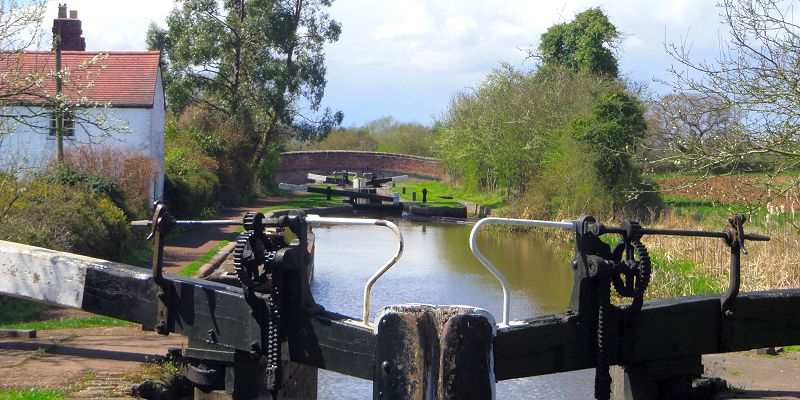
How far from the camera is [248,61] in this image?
36.3 meters

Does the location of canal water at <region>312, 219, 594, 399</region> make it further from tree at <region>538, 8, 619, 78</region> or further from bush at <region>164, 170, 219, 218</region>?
tree at <region>538, 8, 619, 78</region>

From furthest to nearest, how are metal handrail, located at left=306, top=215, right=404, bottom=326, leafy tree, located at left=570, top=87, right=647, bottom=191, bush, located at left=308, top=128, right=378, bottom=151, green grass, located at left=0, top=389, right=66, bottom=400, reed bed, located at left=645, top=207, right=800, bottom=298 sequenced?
bush, located at left=308, top=128, right=378, bottom=151 → leafy tree, located at left=570, top=87, right=647, bottom=191 → reed bed, located at left=645, top=207, right=800, bottom=298 → green grass, located at left=0, top=389, right=66, bottom=400 → metal handrail, located at left=306, top=215, right=404, bottom=326

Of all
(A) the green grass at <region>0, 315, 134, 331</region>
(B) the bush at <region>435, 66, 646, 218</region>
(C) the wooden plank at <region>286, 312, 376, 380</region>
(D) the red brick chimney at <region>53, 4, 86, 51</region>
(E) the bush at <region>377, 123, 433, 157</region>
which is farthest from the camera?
(E) the bush at <region>377, 123, 433, 157</region>

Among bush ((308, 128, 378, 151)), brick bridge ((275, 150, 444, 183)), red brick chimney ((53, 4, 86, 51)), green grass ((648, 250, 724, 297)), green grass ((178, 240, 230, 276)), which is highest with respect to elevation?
red brick chimney ((53, 4, 86, 51))

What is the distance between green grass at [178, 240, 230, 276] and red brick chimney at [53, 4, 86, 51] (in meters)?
10.3

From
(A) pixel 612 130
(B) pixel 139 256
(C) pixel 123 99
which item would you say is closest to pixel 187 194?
(C) pixel 123 99

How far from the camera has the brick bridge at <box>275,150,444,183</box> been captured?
52938 mm

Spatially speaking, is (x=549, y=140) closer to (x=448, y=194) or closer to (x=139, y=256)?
(x=448, y=194)

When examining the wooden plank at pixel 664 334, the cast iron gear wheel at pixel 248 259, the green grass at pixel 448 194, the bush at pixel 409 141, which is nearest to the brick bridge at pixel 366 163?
the green grass at pixel 448 194

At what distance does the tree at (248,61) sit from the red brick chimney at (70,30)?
6325mm

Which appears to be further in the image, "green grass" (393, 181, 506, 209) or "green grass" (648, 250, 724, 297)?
"green grass" (393, 181, 506, 209)

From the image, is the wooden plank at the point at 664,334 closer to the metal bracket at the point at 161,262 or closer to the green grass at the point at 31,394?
the metal bracket at the point at 161,262

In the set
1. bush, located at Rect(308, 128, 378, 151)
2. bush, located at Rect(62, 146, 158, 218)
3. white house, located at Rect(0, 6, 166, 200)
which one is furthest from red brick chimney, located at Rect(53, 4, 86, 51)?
bush, located at Rect(308, 128, 378, 151)

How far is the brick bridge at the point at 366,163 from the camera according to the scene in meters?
52.9
